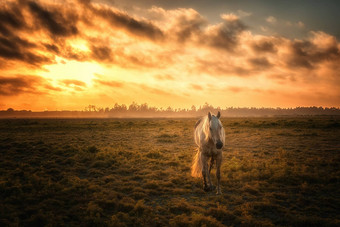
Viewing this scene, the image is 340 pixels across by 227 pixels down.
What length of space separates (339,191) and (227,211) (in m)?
5.07

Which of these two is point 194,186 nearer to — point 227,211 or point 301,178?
point 227,211

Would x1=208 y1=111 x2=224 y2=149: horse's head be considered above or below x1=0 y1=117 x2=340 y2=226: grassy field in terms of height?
above

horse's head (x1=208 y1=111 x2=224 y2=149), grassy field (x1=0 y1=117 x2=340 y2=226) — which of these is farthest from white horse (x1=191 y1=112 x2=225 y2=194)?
grassy field (x1=0 y1=117 x2=340 y2=226)

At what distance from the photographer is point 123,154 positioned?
12.9 meters

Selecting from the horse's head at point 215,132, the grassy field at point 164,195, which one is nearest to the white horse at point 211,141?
the horse's head at point 215,132

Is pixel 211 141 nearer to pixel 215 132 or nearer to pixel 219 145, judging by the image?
pixel 215 132

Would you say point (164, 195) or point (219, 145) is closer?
point (219, 145)

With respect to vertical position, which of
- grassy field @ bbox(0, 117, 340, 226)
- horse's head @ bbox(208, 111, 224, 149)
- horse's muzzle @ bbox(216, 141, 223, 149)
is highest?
horse's head @ bbox(208, 111, 224, 149)

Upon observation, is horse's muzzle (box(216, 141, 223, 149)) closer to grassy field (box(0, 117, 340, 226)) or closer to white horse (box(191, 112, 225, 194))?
white horse (box(191, 112, 225, 194))

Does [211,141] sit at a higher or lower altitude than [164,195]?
higher

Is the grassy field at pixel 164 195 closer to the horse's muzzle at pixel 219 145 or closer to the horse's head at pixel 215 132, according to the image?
the horse's muzzle at pixel 219 145

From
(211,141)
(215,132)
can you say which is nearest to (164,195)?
(211,141)

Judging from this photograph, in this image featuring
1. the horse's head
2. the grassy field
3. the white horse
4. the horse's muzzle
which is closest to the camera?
the grassy field

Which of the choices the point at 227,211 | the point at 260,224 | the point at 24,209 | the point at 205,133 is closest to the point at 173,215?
the point at 227,211
